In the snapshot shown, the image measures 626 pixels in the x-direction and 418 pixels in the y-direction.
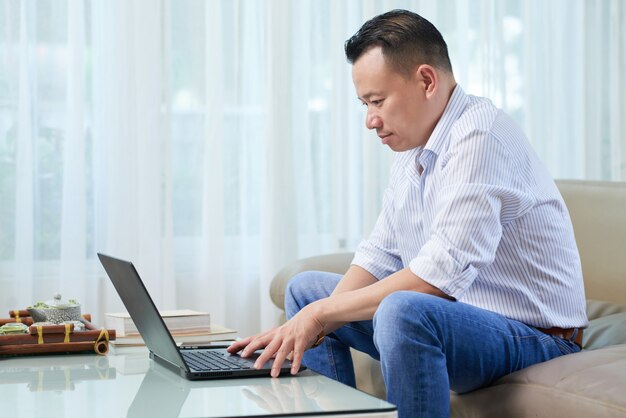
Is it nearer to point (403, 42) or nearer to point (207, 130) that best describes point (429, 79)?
point (403, 42)

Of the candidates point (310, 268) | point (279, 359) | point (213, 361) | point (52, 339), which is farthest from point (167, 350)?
point (310, 268)

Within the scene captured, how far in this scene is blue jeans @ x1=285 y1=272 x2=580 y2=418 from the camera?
1381 millimetres

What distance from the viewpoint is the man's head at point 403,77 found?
5.54 ft

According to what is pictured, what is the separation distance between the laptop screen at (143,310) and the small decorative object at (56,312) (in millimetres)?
274

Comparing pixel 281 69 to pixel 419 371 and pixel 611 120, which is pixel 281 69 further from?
pixel 419 371

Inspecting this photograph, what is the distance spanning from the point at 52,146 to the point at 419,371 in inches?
85.6

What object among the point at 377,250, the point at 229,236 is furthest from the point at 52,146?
the point at 377,250

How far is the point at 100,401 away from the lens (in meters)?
1.20

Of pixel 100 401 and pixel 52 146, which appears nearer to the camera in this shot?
pixel 100 401

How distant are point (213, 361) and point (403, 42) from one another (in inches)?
27.5

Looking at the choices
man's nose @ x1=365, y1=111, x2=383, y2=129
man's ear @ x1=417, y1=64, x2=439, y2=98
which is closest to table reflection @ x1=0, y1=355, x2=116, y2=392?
man's nose @ x1=365, y1=111, x2=383, y2=129

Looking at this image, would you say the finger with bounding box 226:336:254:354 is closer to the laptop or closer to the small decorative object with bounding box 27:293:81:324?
the laptop

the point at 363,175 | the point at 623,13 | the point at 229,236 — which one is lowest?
the point at 229,236

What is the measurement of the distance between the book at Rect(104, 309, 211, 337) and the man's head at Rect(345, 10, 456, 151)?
605 mm
